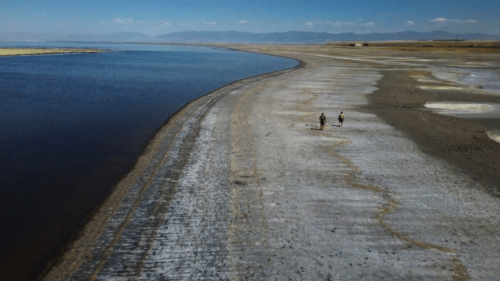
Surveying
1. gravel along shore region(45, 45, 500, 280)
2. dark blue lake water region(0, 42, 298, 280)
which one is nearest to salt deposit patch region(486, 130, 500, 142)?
gravel along shore region(45, 45, 500, 280)

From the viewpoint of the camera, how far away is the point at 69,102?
94.8ft

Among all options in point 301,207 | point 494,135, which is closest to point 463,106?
point 494,135

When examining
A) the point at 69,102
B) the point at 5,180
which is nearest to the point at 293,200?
the point at 5,180

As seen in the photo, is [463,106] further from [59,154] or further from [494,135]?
[59,154]

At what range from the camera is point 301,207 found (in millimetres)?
11172

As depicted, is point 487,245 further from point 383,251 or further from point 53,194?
point 53,194

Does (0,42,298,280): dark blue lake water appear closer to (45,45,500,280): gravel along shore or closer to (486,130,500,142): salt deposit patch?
(45,45,500,280): gravel along shore

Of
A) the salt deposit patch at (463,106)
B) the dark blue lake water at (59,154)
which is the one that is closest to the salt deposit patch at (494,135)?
the salt deposit patch at (463,106)

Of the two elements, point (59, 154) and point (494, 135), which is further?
point (494, 135)

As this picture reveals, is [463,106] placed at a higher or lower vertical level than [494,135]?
higher

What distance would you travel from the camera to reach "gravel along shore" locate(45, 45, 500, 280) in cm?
834

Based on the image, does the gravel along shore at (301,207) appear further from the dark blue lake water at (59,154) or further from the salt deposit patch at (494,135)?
the dark blue lake water at (59,154)

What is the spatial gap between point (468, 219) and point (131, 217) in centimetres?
1045

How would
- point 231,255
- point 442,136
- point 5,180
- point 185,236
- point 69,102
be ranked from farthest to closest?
point 69,102 → point 442,136 → point 5,180 → point 185,236 → point 231,255
